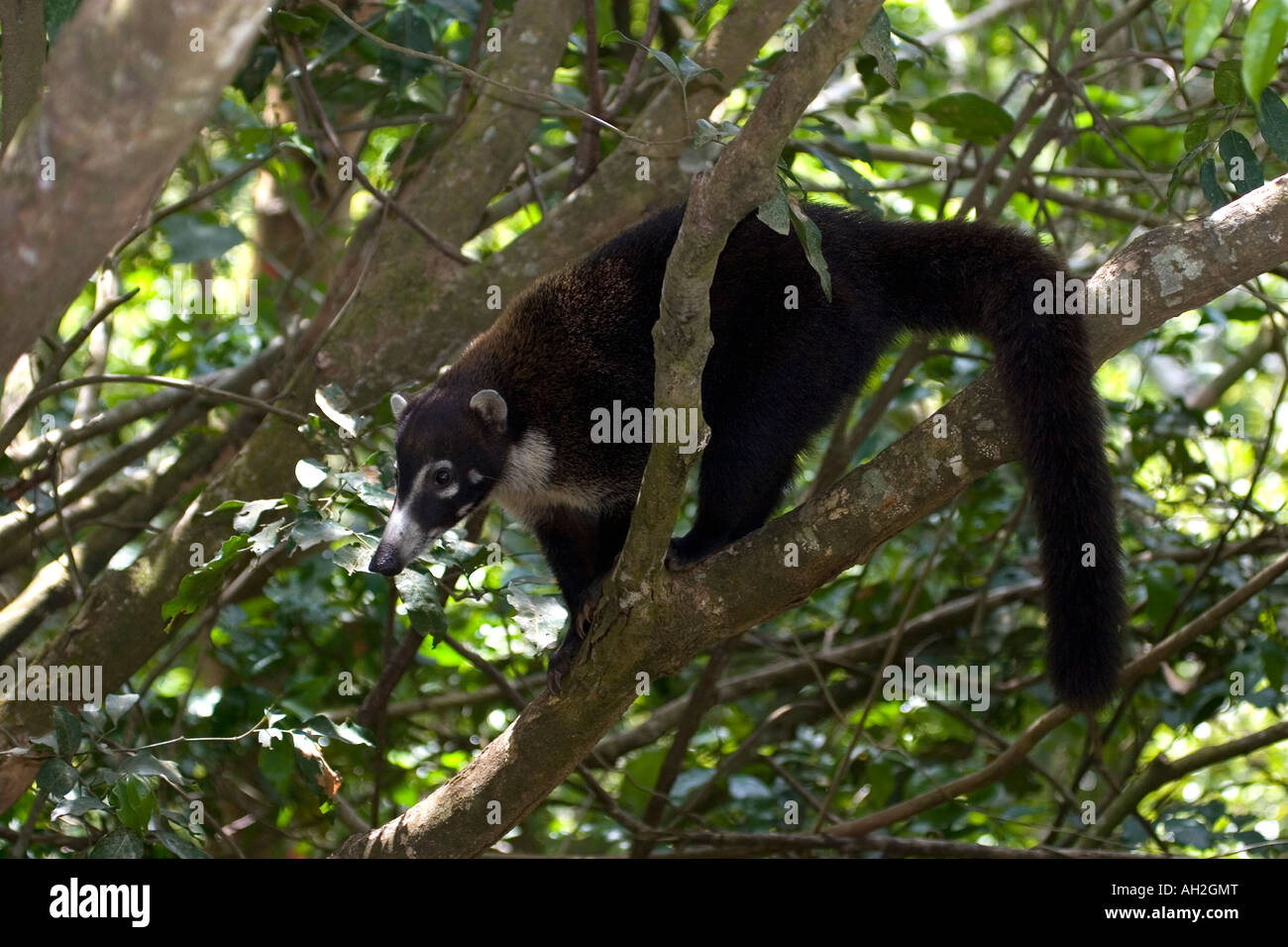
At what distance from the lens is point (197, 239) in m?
4.64

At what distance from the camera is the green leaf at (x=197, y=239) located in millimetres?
4547

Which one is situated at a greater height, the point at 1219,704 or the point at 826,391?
the point at 826,391

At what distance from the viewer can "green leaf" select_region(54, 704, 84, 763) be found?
10.6 feet

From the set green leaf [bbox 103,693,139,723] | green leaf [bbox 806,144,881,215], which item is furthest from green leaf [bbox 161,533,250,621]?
green leaf [bbox 806,144,881,215]

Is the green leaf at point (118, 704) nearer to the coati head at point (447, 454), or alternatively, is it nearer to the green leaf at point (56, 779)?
the green leaf at point (56, 779)

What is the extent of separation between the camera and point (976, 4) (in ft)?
29.6

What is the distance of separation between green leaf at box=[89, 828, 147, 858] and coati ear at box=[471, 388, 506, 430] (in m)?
1.68

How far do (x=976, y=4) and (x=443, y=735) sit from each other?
672 cm

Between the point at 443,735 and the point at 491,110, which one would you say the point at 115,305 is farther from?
the point at 443,735

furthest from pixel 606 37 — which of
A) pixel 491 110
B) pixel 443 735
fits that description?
pixel 443 735

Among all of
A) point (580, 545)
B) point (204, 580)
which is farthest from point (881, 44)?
point (204, 580)

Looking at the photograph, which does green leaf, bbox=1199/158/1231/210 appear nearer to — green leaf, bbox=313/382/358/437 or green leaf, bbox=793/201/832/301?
green leaf, bbox=793/201/832/301

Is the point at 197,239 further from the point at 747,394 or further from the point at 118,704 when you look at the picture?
the point at 747,394

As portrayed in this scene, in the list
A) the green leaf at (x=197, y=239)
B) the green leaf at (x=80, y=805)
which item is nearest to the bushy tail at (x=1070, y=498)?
the green leaf at (x=80, y=805)
